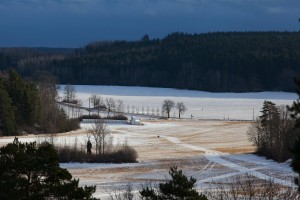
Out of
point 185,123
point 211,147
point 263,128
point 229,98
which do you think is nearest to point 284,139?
point 263,128

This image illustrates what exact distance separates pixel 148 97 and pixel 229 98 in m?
23.0

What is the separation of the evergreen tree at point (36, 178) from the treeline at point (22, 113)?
7118 cm

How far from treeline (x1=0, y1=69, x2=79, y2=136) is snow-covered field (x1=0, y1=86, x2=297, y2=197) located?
3.99m

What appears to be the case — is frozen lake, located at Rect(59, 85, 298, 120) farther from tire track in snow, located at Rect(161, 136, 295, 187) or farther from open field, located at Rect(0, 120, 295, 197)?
tire track in snow, located at Rect(161, 136, 295, 187)

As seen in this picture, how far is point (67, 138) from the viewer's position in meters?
80.6

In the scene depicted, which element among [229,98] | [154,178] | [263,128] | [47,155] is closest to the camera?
[47,155]

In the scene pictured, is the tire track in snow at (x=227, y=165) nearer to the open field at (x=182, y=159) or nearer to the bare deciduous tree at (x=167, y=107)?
the open field at (x=182, y=159)

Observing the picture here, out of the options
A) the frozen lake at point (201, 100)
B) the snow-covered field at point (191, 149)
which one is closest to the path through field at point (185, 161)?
the snow-covered field at point (191, 149)

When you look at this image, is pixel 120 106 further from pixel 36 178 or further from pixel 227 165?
pixel 36 178

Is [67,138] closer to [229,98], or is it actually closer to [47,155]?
[47,155]

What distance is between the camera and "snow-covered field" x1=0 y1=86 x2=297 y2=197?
47844 mm

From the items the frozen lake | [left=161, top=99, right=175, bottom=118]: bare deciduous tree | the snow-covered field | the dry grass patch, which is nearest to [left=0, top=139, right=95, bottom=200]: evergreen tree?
the snow-covered field

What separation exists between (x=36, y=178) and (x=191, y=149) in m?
59.4

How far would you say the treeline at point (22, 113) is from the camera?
8481 centimetres
